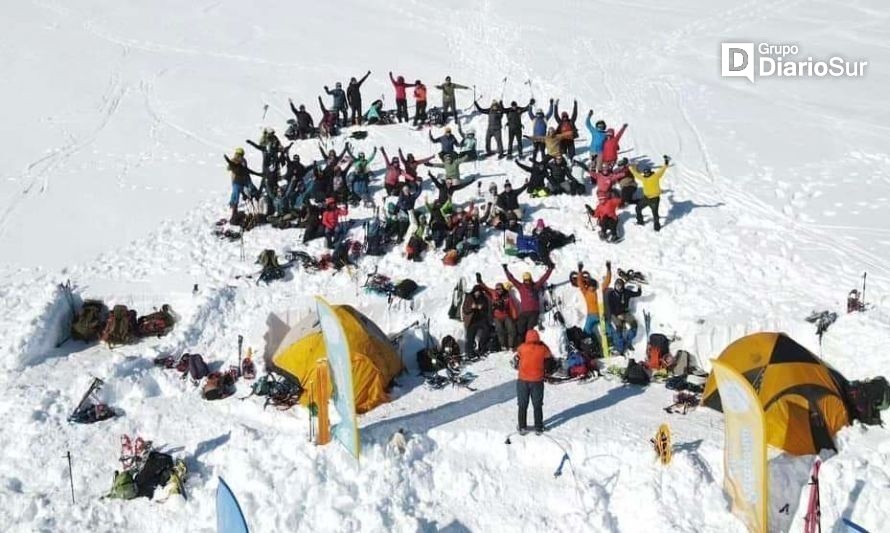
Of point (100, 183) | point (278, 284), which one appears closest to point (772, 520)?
point (278, 284)

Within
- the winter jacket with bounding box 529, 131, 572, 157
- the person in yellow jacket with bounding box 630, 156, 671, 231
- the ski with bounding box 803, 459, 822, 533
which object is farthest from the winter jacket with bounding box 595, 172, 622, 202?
the ski with bounding box 803, 459, 822, 533

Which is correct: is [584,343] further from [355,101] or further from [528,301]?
[355,101]

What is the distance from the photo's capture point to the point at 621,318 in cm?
1498

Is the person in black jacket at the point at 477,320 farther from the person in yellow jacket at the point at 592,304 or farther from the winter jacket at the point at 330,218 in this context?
the winter jacket at the point at 330,218

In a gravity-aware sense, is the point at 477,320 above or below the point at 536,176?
below

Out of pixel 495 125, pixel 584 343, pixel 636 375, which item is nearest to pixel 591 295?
pixel 584 343

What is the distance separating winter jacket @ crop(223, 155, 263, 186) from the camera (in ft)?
60.0

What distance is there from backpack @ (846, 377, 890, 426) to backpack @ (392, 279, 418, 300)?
685 centimetres

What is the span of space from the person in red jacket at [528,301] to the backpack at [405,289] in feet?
6.37

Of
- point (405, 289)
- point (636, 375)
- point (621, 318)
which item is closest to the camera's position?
point (636, 375)

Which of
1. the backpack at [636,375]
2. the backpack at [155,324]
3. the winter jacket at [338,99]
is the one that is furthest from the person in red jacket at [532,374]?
the winter jacket at [338,99]

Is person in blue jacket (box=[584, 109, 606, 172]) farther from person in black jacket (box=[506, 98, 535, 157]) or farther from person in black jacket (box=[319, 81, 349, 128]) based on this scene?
person in black jacket (box=[319, 81, 349, 128])

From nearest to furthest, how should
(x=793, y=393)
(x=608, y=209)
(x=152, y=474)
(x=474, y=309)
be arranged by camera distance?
1. (x=152, y=474)
2. (x=793, y=393)
3. (x=474, y=309)
4. (x=608, y=209)

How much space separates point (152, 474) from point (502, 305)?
569cm
